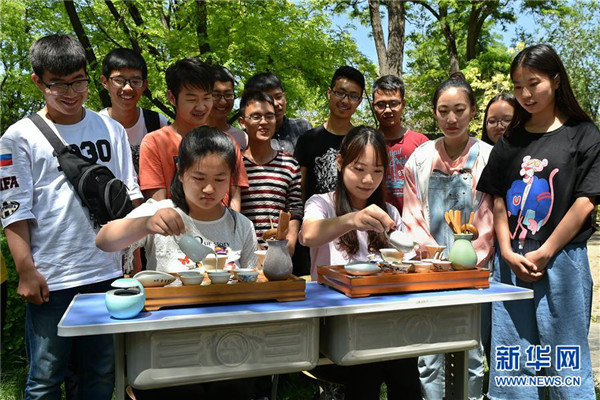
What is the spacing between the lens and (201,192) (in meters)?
2.27

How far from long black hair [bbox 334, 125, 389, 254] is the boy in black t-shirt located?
28.1 inches

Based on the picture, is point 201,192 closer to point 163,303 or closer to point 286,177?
point 163,303

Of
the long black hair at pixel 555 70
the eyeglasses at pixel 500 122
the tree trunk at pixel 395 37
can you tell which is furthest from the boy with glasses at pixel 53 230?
the tree trunk at pixel 395 37

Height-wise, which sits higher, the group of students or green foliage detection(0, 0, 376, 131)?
green foliage detection(0, 0, 376, 131)

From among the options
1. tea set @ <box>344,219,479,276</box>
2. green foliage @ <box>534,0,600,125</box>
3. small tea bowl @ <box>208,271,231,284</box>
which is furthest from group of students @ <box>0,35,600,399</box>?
green foliage @ <box>534,0,600,125</box>

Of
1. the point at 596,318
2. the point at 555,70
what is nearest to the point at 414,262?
the point at 555,70

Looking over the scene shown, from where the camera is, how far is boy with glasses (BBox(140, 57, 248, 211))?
2.86m

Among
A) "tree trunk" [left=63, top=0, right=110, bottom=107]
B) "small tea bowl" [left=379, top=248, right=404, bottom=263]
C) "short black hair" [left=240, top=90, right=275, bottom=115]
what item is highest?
"tree trunk" [left=63, top=0, right=110, bottom=107]

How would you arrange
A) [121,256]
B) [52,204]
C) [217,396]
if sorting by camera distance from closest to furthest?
[217,396] < [52,204] < [121,256]

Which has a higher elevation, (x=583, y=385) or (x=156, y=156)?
(x=156, y=156)

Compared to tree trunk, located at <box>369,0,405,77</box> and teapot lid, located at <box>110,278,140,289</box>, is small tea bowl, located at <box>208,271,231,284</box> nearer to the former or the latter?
teapot lid, located at <box>110,278,140,289</box>

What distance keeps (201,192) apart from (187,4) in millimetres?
5059

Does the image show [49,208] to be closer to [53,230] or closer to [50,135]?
[53,230]

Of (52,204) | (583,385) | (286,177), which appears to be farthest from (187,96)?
(583,385)
